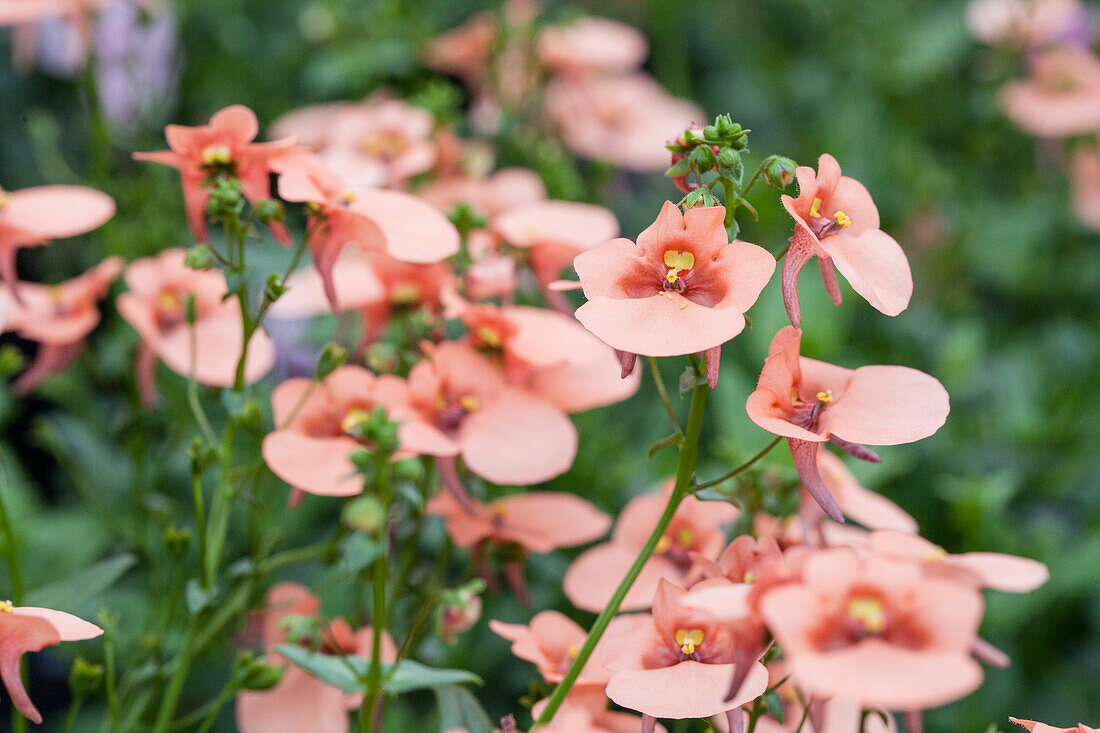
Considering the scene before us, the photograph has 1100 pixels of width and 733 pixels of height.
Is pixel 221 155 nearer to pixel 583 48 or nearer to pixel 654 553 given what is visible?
pixel 654 553

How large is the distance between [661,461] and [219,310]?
50 cm

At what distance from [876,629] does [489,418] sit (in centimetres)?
34

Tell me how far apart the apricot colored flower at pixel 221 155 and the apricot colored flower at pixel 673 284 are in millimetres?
232

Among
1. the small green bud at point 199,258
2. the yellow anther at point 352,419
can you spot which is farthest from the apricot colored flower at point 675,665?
the small green bud at point 199,258

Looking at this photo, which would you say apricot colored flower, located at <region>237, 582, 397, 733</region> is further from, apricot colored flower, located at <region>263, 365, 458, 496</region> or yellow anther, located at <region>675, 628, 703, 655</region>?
yellow anther, located at <region>675, 628, 703, 655</region>

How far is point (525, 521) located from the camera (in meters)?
0.71

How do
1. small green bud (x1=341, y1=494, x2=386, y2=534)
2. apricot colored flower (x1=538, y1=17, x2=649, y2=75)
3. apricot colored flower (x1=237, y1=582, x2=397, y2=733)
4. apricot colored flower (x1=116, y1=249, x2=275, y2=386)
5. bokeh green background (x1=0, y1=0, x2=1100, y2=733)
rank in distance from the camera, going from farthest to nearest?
apricot colored flower (x1=538, y1=17, x2=649, y2=75) < bokeh green background (x1=0, y1=0, x2=1100, y2=733) < apricot colored flower (x1=116, y1=249, x2=275, y2=386) < apricot colored flower (x1=237, y1=582, x2=397, y2=733) < small green bud (x1=341, y1=494, x2=386, y2=534)

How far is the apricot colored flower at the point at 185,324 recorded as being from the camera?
76 cm

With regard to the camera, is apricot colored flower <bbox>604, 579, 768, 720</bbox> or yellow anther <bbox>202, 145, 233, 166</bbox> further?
yellow anther <bbox>202, 145, 233, 166</bbox>

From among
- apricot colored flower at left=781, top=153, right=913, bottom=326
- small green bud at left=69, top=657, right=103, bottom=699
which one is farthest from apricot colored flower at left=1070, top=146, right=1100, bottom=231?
small green bud at left=69, top=657, right=103, bottom=699

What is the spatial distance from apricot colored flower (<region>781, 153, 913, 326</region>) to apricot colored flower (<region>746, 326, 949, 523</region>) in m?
0.03

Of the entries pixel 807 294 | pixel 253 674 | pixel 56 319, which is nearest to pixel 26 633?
pixel 253 674

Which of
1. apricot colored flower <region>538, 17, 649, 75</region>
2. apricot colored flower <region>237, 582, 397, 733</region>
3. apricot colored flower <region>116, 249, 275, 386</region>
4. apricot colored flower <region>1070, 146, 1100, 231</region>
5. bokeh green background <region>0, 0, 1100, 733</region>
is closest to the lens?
apricot colored flower <region>237, 582, 397, 733</region>

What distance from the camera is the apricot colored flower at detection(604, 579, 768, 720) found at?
464mm
